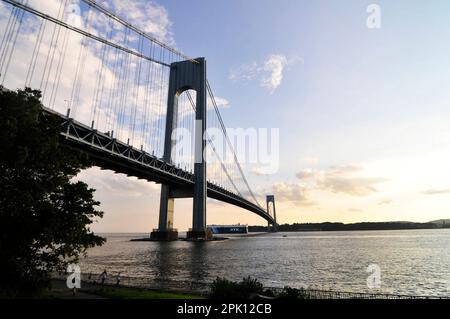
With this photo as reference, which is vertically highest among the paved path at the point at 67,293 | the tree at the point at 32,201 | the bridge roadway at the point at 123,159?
the bridge roadway at the point at 123,159

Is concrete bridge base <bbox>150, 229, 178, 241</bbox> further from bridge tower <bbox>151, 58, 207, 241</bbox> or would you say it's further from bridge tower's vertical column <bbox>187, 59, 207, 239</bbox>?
bridge tower's vertical column <bbox>187, 59, 207, 239</bbox>

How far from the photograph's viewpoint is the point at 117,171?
6253cm

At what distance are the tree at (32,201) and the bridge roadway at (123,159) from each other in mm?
12096

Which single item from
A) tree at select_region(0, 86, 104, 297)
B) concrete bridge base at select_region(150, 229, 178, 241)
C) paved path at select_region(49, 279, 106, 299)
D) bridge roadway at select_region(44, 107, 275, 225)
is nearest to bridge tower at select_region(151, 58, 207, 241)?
concrete bridge base at select_region(150, 229, 178, 241)

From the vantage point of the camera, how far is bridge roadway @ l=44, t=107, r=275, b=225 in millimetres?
43469

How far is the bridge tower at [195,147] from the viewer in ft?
277

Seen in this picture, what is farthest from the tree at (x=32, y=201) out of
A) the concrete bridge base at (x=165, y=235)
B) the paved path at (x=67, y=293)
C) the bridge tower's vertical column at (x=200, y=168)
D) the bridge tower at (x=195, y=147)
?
the concrete bridge base at (x=165, y=235)

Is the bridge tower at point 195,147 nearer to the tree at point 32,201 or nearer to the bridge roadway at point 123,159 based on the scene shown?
the bridge roadway at point 123,159

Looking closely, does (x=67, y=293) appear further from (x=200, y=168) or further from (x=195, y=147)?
(x=195, y=147)

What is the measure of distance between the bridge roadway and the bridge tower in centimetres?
217

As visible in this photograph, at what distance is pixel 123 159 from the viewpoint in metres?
54.6
